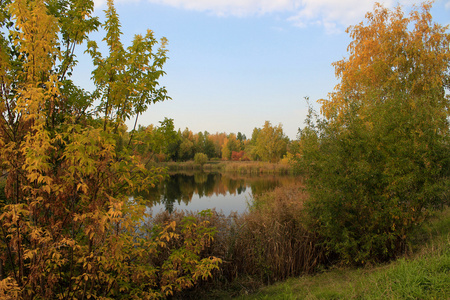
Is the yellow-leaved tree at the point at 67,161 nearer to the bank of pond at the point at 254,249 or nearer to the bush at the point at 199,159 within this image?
the bank of pond at the point at 254,249

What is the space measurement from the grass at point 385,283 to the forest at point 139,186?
787mm

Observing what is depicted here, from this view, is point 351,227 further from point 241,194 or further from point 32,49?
point 241,194

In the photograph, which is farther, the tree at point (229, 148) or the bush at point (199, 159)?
the tree at point (229, 148)

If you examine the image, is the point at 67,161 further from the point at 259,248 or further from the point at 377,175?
the point at 377,175

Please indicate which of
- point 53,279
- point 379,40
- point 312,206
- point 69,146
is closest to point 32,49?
point 69,146

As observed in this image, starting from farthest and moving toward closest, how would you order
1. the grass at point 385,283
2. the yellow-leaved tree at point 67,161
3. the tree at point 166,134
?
the tree at point 166,134 < the grass at point 385,283 < the yellow-leaved tree at point 67,161

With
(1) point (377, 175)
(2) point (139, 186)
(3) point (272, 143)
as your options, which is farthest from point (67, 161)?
(3) point (272, 143)

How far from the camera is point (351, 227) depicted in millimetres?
7152

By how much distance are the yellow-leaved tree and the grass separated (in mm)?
2158

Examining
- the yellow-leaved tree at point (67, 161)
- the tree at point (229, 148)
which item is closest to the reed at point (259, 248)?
the yellow-leaved tree at point (67, 161)

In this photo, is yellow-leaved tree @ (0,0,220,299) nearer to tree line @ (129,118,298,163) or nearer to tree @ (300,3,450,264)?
tree line @ (129,118,298,163)

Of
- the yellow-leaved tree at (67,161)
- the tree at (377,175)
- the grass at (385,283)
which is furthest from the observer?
the tree at (377,175)

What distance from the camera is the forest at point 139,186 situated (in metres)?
3.74

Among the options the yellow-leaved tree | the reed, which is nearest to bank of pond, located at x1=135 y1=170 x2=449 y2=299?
the reed
